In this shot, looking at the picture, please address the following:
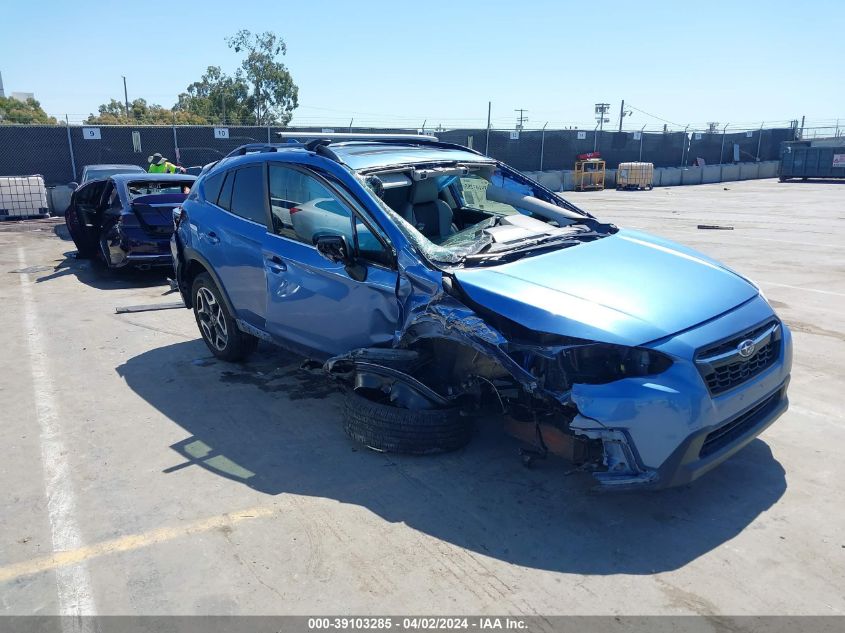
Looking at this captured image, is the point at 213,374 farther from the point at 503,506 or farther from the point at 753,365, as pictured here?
the point at 753,365

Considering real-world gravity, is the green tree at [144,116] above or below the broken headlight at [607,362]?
above

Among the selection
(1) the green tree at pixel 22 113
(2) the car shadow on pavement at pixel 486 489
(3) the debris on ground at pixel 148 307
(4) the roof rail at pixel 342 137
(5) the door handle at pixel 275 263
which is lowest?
(2) the car shadow on pavement at pixel 486 489

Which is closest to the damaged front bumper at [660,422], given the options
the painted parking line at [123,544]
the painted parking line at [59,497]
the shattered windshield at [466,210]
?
the shattered windshield at [466,210]

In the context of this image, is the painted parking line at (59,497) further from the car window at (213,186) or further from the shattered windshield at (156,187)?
the shattered windshield at (156,187)

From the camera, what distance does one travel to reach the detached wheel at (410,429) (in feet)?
12.9

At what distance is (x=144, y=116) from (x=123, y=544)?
65486 mm

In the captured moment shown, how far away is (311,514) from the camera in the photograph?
11.5 feet

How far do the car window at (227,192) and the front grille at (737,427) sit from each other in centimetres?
405

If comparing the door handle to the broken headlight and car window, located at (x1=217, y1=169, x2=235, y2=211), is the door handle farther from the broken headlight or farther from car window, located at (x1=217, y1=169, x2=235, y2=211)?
the broken headlight

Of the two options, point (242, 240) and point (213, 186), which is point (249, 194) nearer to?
point (242, 240)

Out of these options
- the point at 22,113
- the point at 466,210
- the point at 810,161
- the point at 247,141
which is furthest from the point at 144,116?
the point at 466,210

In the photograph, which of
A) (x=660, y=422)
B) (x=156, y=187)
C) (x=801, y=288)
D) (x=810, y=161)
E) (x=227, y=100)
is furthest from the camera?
(x=227, y=100)

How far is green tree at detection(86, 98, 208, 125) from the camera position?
4338 centimetres

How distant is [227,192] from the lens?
5.51 m
